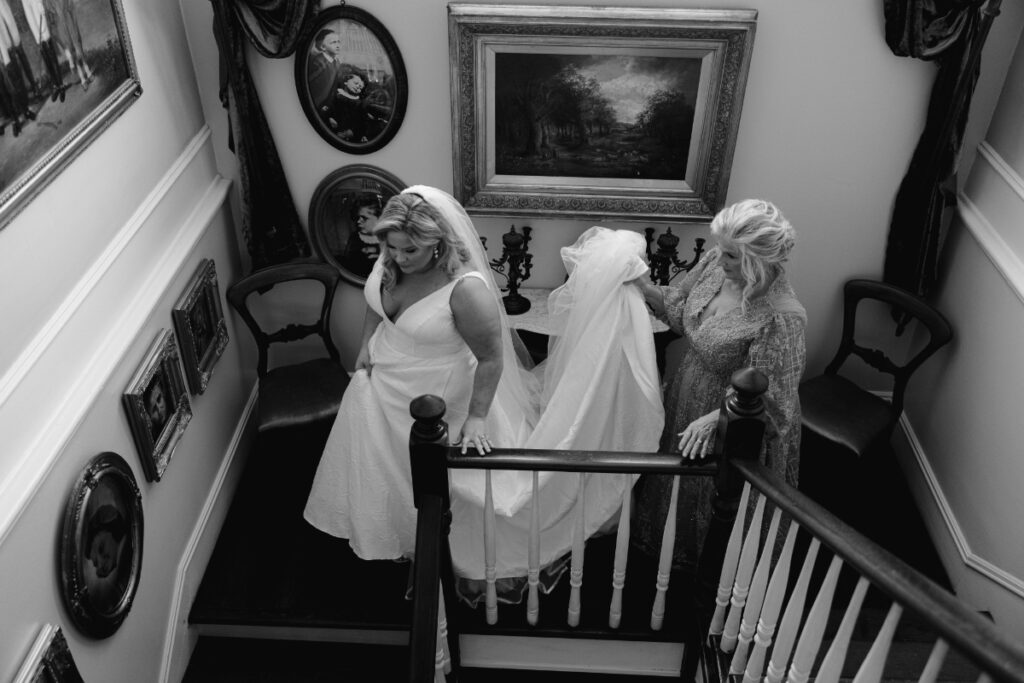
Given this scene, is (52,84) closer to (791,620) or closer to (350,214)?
→ (350,214)

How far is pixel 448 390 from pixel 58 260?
1367 mm

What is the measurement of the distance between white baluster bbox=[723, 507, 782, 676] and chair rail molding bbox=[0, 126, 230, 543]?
6.68ft

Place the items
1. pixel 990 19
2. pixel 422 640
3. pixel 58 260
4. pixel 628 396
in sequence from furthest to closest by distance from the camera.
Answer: pixel 990 19 → pixel 628 396 → pixel 58 260 → pixel 422 640

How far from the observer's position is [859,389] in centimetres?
418

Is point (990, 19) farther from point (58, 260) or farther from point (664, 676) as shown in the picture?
point (58, 260)

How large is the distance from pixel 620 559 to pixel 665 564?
0.15 meters

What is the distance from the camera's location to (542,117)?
3.89m

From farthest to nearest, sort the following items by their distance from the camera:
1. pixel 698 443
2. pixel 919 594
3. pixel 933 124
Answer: pixel 933 124, pixel 698 443, pixel 919 594

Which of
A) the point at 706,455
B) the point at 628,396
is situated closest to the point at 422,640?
the point at 706,455

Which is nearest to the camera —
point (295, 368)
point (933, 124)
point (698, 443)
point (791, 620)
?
point (791, 620)

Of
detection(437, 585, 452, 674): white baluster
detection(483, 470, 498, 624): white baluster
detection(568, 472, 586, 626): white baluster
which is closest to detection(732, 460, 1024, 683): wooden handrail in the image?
detection(568, 472, 586, 626): white baluster

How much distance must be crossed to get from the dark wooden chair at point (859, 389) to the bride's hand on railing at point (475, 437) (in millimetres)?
1723

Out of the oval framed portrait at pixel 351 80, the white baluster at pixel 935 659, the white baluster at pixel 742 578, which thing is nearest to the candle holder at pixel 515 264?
the oval framed portrait at pixel 351 80

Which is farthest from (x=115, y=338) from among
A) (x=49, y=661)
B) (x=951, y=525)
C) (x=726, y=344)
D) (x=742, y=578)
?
(x=951, y=525)
